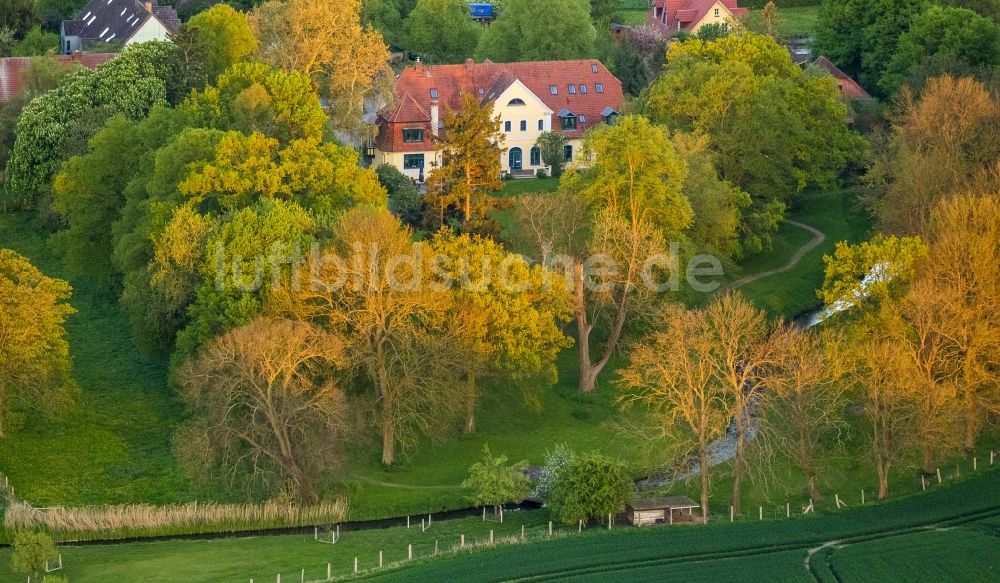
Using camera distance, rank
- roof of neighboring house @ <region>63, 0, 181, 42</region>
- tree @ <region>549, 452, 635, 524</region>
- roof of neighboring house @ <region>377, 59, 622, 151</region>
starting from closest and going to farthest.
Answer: tree @ <region>549, 452, 635, 524</region>, roof of neighboring house @ <region>377, 59, 622, 151</region>, roof of neighboring house @ <region>63, 0, 181, 42</region>

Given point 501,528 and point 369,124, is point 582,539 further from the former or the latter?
point 369,124

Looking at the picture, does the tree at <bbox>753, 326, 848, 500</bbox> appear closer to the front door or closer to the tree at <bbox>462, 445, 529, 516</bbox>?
the tree at <bbox>462, 445, 529, 516</bbox>

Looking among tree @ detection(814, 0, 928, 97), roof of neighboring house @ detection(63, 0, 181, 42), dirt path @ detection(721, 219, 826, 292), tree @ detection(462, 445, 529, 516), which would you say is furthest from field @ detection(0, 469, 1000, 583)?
roof of neighboring house @ detection(63, 0, 181, 42)

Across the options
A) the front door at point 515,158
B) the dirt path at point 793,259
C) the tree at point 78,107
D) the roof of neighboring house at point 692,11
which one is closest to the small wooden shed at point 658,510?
the dirt path at point 793,259

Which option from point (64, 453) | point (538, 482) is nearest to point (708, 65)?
point (538, 482)

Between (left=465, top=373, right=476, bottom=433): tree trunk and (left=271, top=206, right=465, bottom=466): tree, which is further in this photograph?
(left=465, top=373, right=476, bottom=433): tree trunk

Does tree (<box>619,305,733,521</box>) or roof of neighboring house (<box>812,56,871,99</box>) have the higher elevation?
roof of neighboring house (<box>812,56,871,99</box>)
